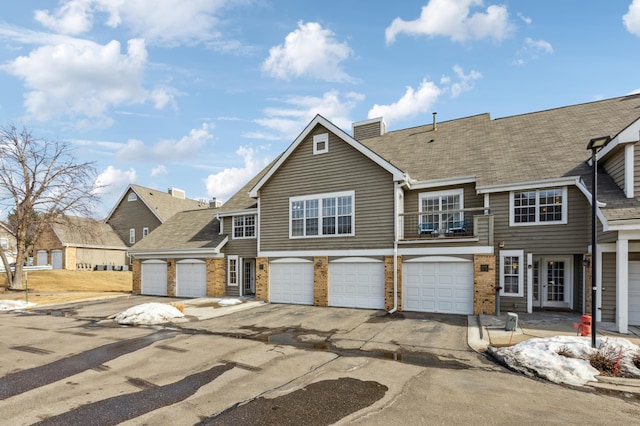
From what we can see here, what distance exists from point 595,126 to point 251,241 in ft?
59.6

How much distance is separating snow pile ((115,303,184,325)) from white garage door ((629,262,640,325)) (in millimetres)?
16142

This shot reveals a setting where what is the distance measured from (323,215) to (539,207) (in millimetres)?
9281

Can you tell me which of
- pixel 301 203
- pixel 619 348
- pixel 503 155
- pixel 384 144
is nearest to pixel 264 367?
pixel 619 348

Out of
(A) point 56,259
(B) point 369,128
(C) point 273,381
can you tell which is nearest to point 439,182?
(B) point 369,128

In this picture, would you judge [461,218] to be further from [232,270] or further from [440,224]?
[232,270]

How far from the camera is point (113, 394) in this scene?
6.71 metres

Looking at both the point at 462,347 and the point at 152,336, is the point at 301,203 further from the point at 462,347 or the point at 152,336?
the point at 462,347

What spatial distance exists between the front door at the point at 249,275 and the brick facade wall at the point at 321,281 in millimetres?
5744

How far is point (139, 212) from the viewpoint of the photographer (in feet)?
136

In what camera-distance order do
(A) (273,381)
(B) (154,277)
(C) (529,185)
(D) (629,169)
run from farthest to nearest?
(B) (154,277) < (C) (529,185) < (D) (629,169) < (A) (273,381)

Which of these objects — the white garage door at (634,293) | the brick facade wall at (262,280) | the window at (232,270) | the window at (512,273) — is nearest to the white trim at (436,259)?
the window at (512,273)

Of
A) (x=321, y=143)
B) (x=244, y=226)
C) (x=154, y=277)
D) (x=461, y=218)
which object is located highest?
(x=321, y=143)

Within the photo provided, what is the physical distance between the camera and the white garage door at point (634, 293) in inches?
482

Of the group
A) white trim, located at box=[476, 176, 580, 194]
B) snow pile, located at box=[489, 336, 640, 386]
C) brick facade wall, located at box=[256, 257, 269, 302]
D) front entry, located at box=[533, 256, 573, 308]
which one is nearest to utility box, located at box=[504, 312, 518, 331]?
snow pile, located at box=[489, 336, 640, 386]
